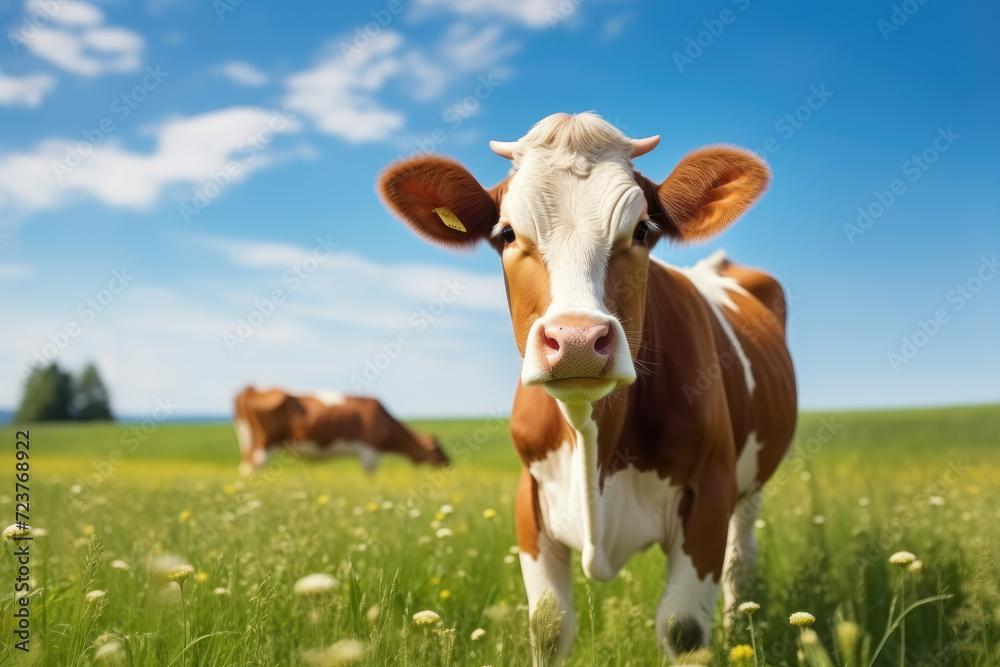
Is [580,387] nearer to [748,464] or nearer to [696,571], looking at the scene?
[696,571]

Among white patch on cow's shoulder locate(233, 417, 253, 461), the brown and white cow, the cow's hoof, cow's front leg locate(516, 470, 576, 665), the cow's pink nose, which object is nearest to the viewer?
the cow's pink nose

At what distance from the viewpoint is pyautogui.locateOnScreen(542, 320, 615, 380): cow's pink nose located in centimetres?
252

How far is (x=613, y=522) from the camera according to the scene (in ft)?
11.3

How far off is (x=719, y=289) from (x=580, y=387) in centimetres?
337

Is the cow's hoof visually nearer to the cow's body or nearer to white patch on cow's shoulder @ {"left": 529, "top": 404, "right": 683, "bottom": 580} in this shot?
the cow's body

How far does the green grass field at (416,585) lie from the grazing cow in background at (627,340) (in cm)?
32

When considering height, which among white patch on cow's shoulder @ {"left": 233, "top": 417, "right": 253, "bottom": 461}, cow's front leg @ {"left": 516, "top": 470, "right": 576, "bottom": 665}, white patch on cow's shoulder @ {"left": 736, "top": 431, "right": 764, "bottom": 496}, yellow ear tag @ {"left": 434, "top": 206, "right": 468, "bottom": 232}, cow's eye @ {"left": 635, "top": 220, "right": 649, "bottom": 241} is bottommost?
white patch on cow's shoulder @ {"left": 233, "top": 417, "right": 253, "bottom": 461}

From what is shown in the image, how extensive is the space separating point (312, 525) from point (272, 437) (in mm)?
19579

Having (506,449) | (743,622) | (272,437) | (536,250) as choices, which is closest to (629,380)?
(536,250)

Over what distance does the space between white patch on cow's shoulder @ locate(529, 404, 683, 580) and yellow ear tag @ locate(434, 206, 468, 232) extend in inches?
46.3

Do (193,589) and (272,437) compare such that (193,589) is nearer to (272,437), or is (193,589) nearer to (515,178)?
(515,178)

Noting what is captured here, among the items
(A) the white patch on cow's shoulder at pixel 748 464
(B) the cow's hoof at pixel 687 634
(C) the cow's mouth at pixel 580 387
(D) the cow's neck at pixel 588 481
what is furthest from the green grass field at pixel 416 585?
(C) the cow's mouth at pixel 580 387

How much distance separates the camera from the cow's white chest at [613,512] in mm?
3391

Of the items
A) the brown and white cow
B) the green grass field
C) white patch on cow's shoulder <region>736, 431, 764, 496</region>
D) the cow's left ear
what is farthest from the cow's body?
the brown and white cow
